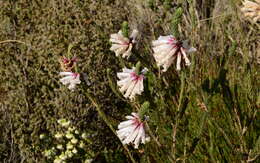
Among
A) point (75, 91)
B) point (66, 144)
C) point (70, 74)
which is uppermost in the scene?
point (70, 74)

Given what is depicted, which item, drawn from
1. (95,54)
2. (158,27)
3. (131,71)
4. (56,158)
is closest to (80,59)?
(95,54)

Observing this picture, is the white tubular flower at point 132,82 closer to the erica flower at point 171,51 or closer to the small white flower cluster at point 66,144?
the erica flower at point 171,51

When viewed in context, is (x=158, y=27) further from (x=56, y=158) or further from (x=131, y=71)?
(x=131, y=71)

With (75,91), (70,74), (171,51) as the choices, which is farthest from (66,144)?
(171,51)

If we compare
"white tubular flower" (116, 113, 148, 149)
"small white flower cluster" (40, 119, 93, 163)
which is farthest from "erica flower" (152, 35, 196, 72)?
"small white flower cluster" (40, 119, 93, 163)

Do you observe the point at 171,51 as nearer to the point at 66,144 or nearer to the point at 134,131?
the point at 134,131

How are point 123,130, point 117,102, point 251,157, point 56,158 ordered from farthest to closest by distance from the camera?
point 117,102
point 56,158
point 251,157
point 123,130

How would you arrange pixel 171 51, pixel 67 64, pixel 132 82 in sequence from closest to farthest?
1. pixel 171 51
2. pixel 132 82
3. pixel 67 64
